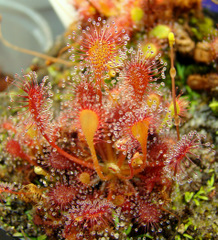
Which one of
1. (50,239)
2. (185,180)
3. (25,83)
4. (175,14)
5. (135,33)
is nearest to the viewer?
(25,83)

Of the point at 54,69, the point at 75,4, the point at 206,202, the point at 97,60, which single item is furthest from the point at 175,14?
the point at 206,202

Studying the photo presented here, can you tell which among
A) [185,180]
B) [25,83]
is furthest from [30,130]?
[185,180]

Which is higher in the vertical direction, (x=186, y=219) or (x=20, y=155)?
(x=20, y=155)

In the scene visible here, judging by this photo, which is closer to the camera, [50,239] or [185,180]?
[50,239]

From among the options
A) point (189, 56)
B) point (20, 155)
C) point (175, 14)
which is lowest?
point (20, 155)

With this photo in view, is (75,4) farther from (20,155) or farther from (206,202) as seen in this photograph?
(206,202)

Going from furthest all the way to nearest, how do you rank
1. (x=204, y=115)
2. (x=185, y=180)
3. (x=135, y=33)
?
1. (x=135, y=33)
2. (x=204, y=115)
3. (x=185, y=180)

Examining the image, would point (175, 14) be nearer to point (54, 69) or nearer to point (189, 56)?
point (189, 56)
